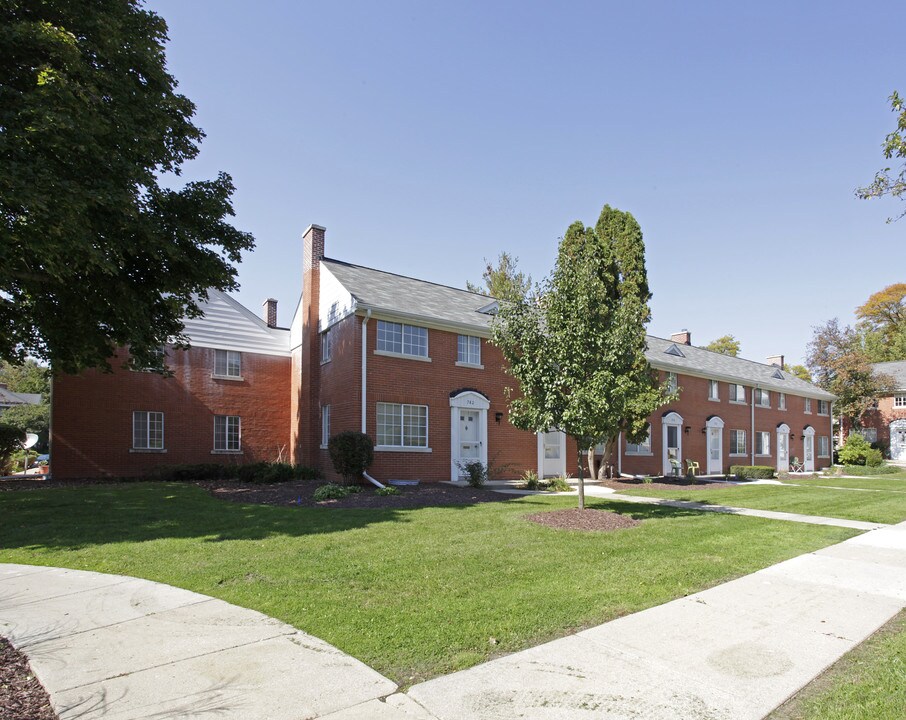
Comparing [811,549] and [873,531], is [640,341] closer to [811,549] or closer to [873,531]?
[811,549]

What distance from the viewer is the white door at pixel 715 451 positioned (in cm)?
3028

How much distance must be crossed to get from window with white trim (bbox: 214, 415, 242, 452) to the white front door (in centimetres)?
3112

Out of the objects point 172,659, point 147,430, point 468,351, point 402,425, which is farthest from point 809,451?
point 172,659

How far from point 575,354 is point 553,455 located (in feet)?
39.9

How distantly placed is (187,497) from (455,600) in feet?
34.3

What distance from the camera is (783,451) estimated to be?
3619 centimetres

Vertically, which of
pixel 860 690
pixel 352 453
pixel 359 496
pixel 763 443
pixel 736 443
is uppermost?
pixel 352 453

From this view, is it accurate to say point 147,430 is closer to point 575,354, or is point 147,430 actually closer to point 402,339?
point 402,339

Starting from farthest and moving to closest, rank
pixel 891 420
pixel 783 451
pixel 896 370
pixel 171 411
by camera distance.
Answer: pixel 896 370 < pixel 891 420 < pixel 783 451 < pixel 171 411

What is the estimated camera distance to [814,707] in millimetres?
3713

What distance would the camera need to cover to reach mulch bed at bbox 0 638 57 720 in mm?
3475

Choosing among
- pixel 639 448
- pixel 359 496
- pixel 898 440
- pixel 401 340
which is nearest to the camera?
pixel 359 496

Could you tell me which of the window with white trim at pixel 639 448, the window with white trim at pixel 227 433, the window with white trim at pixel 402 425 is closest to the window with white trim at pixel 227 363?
the window with white trim at pixel 227 433

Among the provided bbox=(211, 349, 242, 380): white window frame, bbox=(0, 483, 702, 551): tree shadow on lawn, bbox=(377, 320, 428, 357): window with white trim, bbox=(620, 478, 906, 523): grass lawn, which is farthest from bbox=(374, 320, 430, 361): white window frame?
bbox=(211, 349, 242, 380): white window frame
